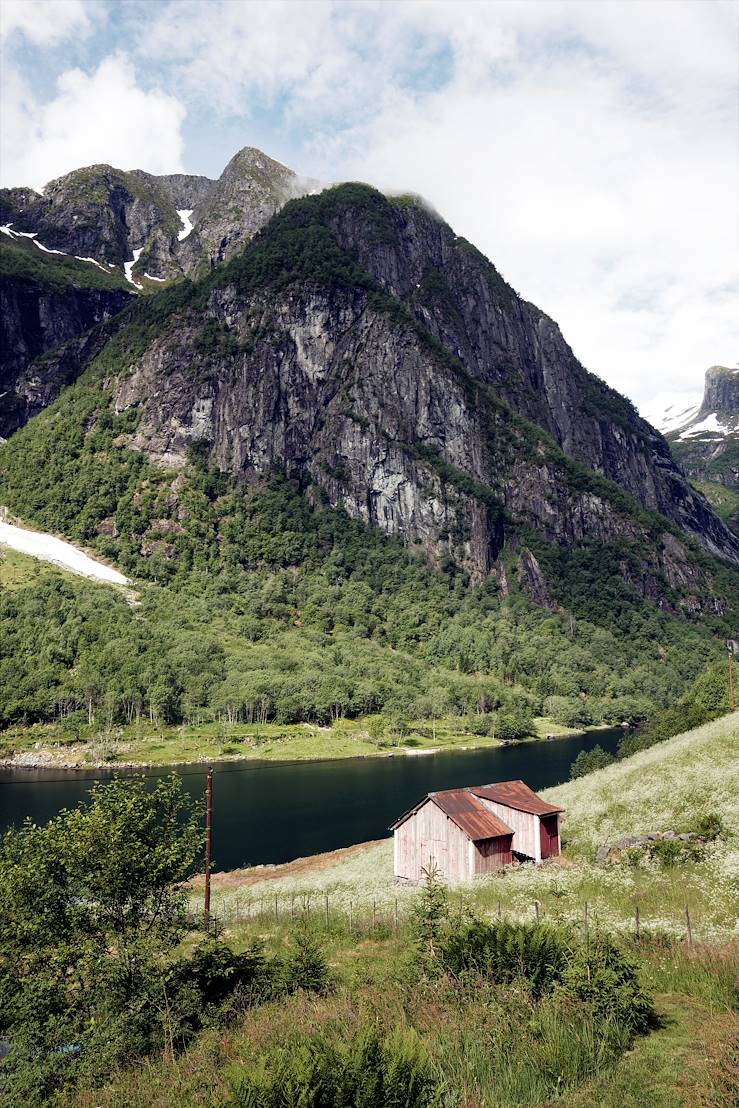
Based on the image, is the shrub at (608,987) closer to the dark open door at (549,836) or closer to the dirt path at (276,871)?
the dark open door at (549,836)

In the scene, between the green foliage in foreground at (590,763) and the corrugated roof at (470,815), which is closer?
the corrugated roof at (470,815)

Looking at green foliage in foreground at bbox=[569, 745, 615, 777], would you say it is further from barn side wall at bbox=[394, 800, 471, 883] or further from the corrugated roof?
barn side wall at bbox=[394, 800, 471, 883]

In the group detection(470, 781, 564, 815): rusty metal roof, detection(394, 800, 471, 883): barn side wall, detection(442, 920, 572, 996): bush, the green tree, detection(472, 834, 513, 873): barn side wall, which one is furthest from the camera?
detection(470, 781, 564, 815): rusty metal roof

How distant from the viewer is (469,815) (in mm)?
41812

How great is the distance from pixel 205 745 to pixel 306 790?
1533 inches

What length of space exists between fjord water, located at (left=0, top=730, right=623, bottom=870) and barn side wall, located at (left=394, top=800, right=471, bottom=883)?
21.5 metres

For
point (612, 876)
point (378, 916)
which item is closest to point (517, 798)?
point (612, 876)

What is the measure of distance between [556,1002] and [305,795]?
7833 centimetres

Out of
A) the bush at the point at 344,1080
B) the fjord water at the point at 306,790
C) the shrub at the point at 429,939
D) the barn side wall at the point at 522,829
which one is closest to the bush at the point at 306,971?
the shrub at the point at 429,939

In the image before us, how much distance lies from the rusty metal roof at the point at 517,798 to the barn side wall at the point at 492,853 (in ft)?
6.49

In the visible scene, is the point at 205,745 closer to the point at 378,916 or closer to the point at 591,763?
the point at 591,763

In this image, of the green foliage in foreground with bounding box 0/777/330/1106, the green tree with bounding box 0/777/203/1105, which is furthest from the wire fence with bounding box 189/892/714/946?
the green tree with bounding box 0/777/203/1105

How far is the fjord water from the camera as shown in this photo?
67.6m

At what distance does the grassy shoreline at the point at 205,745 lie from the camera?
379ft
